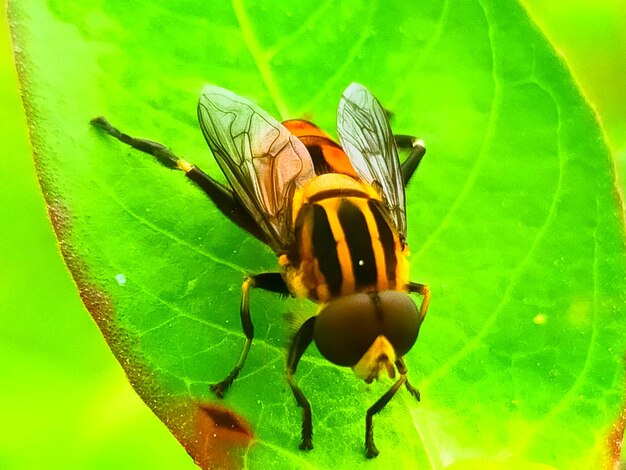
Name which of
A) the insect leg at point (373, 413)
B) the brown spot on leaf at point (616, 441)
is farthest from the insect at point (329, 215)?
the brown spot on leaf at point (616, 441)

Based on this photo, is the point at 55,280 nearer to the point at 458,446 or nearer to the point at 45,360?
the point at 45,360

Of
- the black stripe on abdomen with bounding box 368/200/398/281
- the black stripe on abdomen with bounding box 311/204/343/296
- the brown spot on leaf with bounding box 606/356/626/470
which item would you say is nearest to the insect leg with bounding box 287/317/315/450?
the black stripe on abdomen with bounding box 311/204/343/296

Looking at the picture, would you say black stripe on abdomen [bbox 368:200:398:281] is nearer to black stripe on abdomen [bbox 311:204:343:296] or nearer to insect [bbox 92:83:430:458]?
insect [bbox 92:83:430:458]

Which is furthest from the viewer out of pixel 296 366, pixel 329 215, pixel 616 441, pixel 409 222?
pixel 329 215

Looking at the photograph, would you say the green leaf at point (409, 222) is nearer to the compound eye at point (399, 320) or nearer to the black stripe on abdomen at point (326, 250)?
the compound eye at point (399, 320)

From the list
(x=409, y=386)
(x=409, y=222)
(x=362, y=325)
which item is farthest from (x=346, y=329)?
(x=409, y=222)

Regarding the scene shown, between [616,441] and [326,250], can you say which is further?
[326,250]

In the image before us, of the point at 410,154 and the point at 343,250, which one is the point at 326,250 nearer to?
the point at 343,250

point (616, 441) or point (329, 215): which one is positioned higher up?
point (329, 215)

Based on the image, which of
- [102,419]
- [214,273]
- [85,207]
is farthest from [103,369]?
[85,207]
